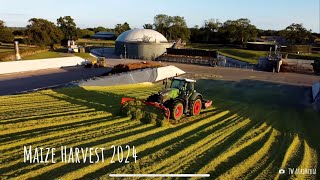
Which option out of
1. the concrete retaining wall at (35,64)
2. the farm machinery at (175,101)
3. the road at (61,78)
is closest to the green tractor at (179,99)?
the farm machinery at (175,101)

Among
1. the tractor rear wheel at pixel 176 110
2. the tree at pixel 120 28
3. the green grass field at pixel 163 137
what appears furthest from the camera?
the tree at pixel 120 28

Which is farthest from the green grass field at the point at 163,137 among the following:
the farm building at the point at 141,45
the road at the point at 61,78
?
the farm building at the point at 141,45

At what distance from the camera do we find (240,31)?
84312mm

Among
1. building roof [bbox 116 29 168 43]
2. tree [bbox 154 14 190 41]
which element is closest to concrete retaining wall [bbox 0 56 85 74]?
building roof [bbox 116 29 168 43]

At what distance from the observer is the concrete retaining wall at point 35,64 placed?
3378cm

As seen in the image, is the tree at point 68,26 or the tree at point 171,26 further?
the tree at point 171,26

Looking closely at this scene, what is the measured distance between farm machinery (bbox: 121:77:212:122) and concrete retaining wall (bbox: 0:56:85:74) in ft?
82.2

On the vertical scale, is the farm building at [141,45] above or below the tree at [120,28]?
below

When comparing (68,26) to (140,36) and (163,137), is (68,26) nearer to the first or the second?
(140,36)

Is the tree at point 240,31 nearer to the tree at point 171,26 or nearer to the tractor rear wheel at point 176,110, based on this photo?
the tree at point 171,26

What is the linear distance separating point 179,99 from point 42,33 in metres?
52.7

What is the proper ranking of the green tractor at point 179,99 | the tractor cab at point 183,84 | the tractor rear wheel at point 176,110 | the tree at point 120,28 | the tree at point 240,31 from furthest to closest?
the tree at point 120,28, the tree at point 240,31, the tractor cab at point 183,84, the green tractor at point 179,99, the tractor rear wheel at point 176,110

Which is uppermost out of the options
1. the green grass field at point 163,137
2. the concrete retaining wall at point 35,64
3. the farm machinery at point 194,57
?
the farm machinery at point 194,57

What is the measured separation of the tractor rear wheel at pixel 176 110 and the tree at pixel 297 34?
7457 centimetres
